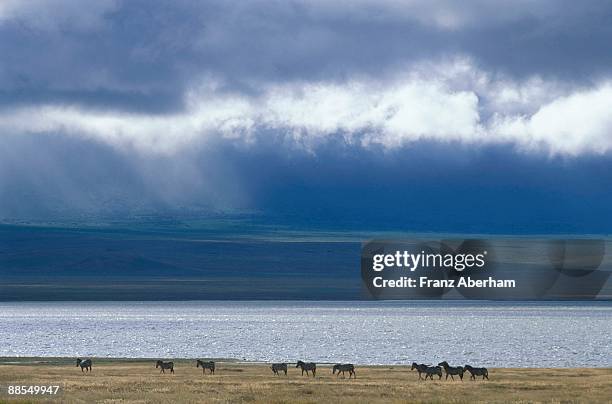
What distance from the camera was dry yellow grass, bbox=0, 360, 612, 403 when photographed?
60.7 m

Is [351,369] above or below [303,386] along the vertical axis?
above

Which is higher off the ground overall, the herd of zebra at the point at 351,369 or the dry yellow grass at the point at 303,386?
the herd of zebra at the point at 351,369

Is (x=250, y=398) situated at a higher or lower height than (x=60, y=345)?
lower

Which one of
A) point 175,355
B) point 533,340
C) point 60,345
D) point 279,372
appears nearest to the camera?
point 279,372

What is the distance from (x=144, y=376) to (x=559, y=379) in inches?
1172

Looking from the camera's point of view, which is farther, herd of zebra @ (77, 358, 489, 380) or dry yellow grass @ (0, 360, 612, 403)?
herd of zebra @ (77, 358, 489, 380)

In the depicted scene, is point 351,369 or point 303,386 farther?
point 351,369

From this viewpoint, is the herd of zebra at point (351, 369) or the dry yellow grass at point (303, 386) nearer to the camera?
the dry yellow grass at point (303, 386)

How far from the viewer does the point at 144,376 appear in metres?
77.6

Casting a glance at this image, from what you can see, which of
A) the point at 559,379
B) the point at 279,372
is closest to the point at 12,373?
the point at 279,372

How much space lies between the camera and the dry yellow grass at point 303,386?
60.7 m

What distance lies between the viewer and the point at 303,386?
226 feet

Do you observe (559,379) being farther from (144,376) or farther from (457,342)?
(457,342)

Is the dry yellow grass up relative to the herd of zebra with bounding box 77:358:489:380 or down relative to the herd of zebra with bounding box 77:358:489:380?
down
